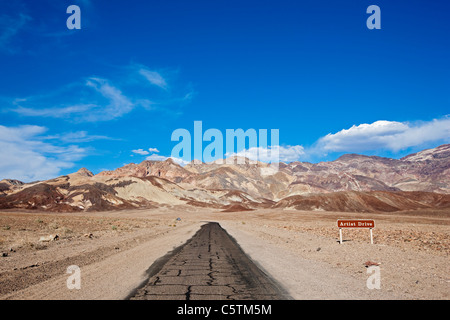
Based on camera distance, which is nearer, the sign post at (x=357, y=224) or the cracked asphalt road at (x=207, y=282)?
the cracked asphalt road at (x=207, y=282)

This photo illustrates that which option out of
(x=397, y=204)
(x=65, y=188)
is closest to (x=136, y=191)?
(x=65, y=188)

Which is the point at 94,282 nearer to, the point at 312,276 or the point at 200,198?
the point at 312,276

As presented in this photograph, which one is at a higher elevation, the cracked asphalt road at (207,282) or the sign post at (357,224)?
the sign post at (357,224)

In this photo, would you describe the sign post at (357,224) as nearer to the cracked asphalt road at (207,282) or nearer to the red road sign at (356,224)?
the red road sign at (356,224)

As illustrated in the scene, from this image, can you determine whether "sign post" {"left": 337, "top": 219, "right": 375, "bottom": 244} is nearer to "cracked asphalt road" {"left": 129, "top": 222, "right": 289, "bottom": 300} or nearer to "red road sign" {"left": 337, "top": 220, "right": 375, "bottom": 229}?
"red road sign" {"left": 337, "top": 220, "right": 375, "bottom": 229}

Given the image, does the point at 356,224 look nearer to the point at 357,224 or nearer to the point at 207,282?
the point at 357,224

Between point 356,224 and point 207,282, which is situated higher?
point 356,224

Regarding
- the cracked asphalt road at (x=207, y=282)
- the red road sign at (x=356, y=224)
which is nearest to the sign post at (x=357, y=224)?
the red road sign at (x=356, y=224)

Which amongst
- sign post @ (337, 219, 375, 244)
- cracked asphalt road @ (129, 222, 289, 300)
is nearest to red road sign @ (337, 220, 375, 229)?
sign post @ (337, 219, 375, 244)

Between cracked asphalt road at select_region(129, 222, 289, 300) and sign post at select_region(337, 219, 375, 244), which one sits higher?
sign post at select_region(337, 219, 375, 244)

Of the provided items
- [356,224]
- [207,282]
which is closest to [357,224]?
[356,224]

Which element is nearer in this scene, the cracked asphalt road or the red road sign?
the cracked asphalt road

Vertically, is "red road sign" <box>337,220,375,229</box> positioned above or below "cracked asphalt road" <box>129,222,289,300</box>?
above
